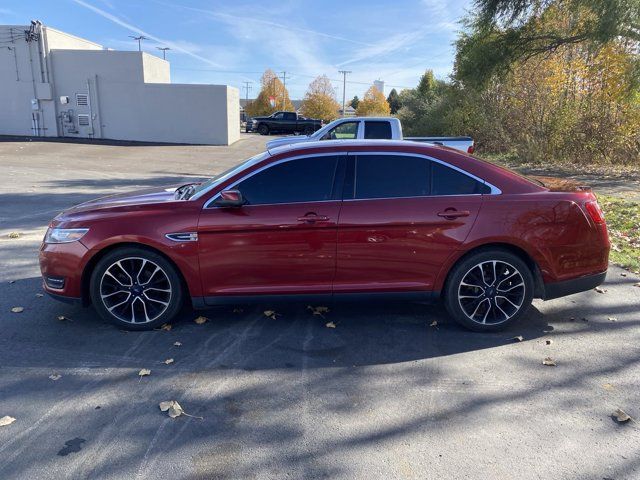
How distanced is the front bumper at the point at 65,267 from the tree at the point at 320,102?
203ft

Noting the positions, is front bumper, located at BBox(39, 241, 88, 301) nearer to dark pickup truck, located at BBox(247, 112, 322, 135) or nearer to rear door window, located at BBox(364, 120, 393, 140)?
rear door window, located at BBox(364, 120, 393, 140)

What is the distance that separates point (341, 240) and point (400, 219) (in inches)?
20.6

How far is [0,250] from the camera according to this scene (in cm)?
659

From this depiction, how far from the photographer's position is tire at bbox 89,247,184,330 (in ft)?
13.6

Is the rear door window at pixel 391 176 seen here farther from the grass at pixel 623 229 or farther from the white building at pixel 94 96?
the white building at pixel 94 96

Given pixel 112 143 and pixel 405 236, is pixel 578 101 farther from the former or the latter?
pixel 112 143

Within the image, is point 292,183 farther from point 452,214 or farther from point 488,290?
point 488,290

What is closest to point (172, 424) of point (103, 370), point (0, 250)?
point (103, 370)

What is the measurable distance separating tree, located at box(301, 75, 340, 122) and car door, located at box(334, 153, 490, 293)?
61.5m

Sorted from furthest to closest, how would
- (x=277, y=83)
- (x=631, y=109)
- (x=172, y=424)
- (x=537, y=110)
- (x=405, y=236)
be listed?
1. (x=277, y=83)
2. (x=537, y=110)
3. (x=631, y=109)
4. (x=405, y=236)
5. (x=172, y=424)

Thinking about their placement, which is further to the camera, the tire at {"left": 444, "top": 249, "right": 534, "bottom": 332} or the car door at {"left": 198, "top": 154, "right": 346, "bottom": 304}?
the tire at {"left": 444, "top": 249, "right": 534, "bottom": 332}

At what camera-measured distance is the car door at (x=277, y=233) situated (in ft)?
Answer: 13.3

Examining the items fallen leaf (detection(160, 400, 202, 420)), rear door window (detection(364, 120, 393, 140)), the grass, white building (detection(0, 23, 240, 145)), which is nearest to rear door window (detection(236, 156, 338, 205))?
fallen leaf (detection(160, 400, 202, 420))

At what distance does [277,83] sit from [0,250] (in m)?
69.5
